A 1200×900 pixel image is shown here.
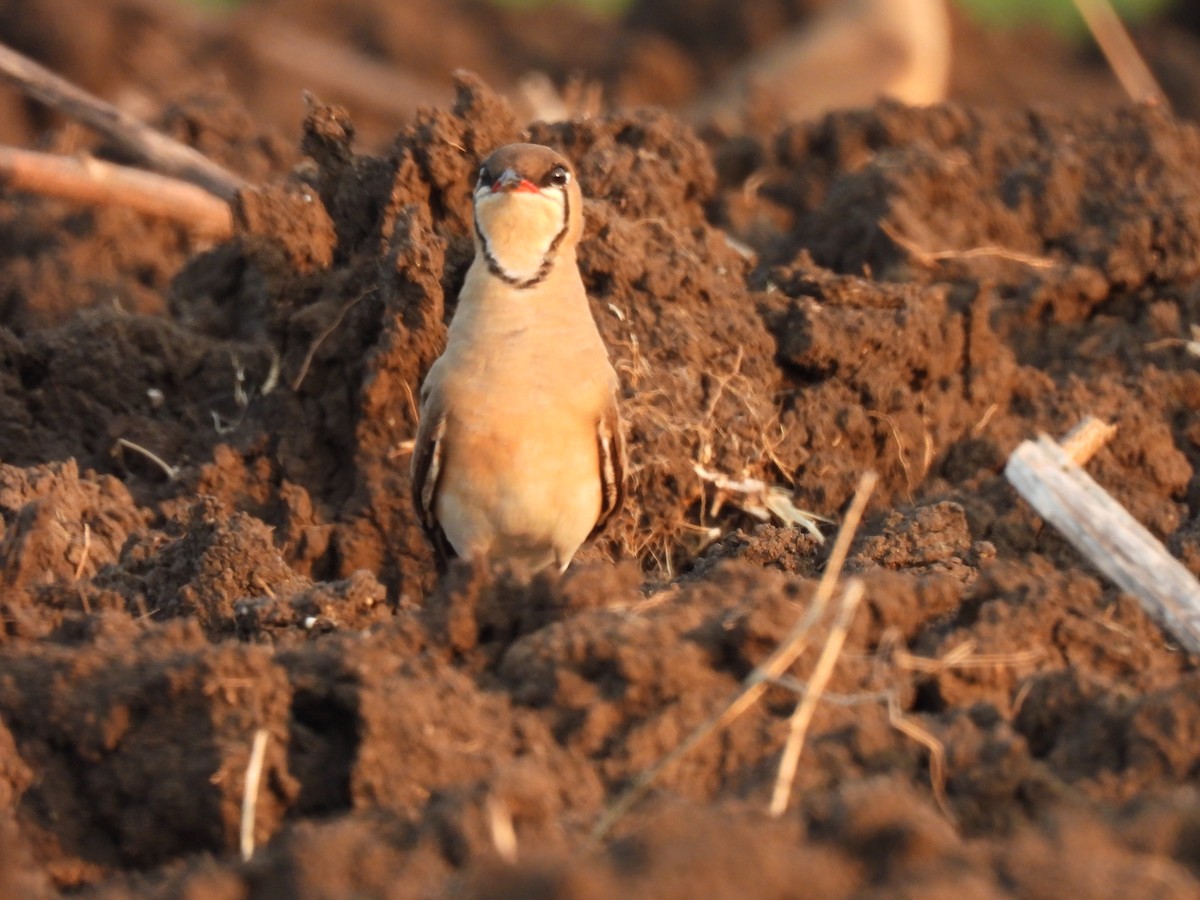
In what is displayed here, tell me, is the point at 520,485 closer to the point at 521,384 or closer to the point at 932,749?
the point at 521,384

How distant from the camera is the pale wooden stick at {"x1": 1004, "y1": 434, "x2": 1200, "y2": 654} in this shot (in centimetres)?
526

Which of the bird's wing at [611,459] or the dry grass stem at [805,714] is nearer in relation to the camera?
the dry grass stem at [805,714]

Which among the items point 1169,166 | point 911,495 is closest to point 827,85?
point 1169,166

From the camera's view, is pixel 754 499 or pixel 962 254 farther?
pixel 962 254

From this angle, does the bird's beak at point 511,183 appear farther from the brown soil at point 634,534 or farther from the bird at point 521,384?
the brown soil at point 634,534

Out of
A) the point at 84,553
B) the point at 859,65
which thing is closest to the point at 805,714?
the point at 84,553

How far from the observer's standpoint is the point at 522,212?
5.66 meters

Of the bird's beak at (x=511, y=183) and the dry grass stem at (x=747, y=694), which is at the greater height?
the bird's beak at (x=511, y=183)

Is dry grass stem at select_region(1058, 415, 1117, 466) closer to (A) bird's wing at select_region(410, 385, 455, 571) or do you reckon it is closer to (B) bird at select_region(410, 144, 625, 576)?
(B) bird at select_region(410, 144, 625, 576)

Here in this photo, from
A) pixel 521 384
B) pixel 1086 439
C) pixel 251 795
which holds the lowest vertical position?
pixel 251 795

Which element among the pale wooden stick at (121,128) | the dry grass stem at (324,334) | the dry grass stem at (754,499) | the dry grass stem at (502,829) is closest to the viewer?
the dry grass stem at (502,829)

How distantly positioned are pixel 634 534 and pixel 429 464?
978mm

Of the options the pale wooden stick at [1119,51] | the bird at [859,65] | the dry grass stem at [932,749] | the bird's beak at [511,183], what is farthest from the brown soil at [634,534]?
the bird at [859,65]

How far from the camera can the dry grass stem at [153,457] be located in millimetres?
6582
